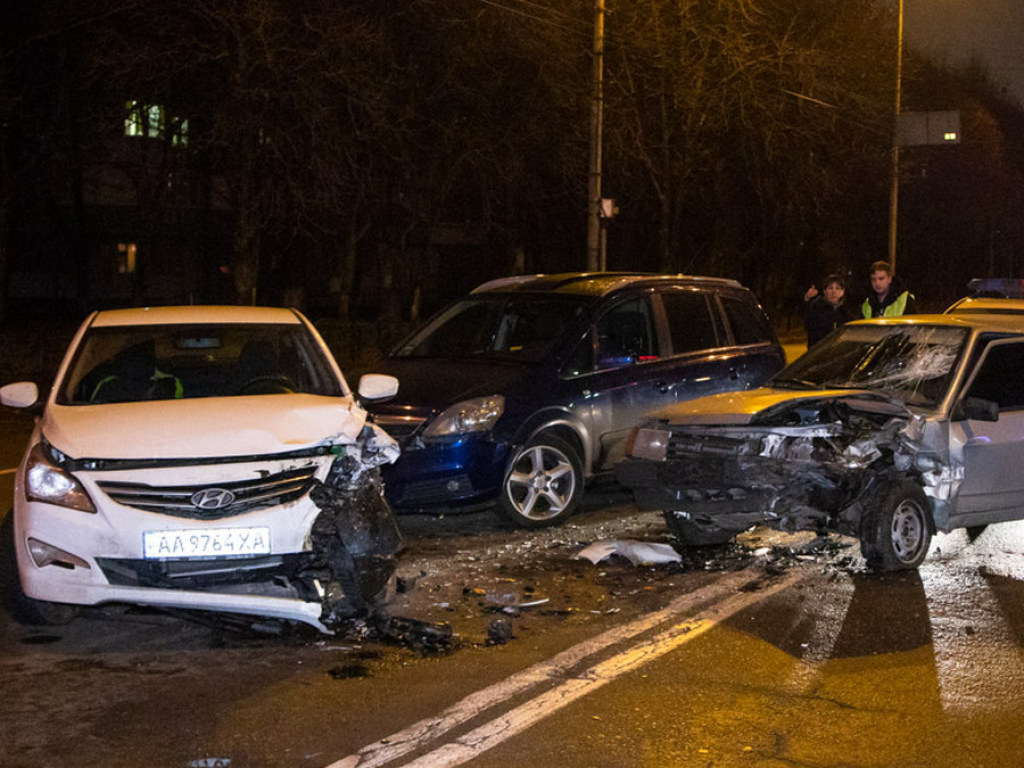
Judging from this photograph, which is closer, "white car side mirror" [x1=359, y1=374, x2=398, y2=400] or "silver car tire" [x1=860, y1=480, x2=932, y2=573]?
"white car side mirror" [x1=359, y1=374, x2=398, y2=400]

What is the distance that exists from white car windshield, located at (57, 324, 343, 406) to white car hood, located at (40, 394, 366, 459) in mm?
363

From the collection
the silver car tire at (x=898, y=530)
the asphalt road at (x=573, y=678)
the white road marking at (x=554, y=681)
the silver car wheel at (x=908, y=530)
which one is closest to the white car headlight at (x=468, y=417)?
the asphalt road at (x=573, y=678)

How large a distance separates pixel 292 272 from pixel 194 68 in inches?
1009

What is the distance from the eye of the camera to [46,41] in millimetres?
23484

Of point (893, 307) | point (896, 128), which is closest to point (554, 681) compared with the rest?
point (893, 307)

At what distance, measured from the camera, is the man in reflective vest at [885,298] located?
465 inches

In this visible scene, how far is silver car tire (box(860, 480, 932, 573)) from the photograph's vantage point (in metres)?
7.60

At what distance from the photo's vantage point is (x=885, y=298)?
11977mm

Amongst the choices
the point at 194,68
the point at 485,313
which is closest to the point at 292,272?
the point at 194,68

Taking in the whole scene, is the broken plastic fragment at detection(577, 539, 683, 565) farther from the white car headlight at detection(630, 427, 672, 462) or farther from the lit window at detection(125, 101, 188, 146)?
the lit window at detection(125, 101, 188, 146)

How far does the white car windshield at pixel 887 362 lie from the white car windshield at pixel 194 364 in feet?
10.9

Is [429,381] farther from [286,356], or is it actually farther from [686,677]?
[686,677]

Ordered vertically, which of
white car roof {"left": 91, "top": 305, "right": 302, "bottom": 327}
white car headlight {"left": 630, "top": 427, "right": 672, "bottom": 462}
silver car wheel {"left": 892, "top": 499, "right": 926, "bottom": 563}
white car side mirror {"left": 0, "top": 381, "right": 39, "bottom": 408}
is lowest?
silver car wheel {"left": 892, "top": 499, "right": 926, "bottom": 563}

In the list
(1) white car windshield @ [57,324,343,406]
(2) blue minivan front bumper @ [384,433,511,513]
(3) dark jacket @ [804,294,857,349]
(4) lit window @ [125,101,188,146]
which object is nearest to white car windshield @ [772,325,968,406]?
(2) blue minivan front bumper @ [384,433,511,513]
